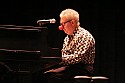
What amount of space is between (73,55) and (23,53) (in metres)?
0.55

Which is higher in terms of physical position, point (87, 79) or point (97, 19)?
point (97, 19)

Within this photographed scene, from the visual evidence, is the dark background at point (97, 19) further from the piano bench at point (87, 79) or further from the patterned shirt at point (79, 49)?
the piano bench at point (87, 79)

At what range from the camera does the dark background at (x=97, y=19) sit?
573 cm

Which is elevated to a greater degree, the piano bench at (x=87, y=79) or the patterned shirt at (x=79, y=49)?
the patterned shirt at (x=79, y=49)

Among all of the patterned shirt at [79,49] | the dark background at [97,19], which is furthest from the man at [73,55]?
the dark background at [97,19]

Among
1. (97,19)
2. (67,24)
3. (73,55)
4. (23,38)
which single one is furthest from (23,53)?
(97,19)

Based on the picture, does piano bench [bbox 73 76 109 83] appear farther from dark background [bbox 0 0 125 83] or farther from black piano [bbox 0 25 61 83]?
dark background [bbox 0 0 125 83]

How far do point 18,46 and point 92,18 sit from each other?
2620 millimetres

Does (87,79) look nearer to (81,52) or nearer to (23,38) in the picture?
(81,52)

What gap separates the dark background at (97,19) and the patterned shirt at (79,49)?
77.9 inches

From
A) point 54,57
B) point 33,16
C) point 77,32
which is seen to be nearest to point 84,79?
point 54,57

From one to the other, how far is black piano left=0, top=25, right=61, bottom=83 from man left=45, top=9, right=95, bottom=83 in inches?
6.1

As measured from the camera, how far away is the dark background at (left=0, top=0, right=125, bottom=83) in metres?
5.73

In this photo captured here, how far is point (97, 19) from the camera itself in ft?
19.3
